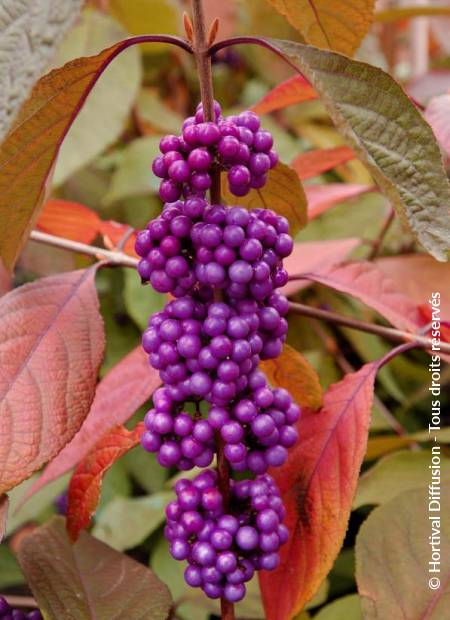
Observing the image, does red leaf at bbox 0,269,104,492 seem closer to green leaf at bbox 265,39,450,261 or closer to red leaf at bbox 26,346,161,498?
red leaf at bbox 26,346,161,498

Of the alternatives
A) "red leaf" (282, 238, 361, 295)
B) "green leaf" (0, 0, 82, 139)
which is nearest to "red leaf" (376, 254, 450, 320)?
"red leaf" (282, 238, 361, 295)

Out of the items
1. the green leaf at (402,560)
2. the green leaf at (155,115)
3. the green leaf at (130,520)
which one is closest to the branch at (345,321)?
the green leaf at (402,560)

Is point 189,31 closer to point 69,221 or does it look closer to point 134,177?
point 69,221

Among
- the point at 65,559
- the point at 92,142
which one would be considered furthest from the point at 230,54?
the point at 65,559

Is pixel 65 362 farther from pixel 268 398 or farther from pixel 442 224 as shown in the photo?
pixel 442 224

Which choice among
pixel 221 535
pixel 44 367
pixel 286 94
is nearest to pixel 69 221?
pixel 286 94

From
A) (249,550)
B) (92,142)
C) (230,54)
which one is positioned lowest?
(249,550)
